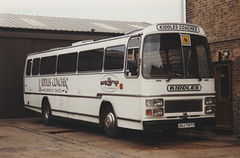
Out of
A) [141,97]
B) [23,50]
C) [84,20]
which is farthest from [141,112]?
[84,20]

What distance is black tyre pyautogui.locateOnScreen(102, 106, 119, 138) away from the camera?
1203cm

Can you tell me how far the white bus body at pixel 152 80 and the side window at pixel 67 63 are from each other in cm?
118

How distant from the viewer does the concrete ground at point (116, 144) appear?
9.51 m

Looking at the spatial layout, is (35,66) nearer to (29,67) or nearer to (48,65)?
(29,67)

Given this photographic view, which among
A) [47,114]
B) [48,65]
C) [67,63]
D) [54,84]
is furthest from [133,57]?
[47,114]

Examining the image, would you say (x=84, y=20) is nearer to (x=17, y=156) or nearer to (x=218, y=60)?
(x=218, y=60)

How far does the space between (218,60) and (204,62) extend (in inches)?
92.7

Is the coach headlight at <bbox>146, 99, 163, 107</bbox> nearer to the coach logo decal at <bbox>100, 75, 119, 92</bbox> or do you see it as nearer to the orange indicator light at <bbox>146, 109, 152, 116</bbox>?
the orange indicator light at <bbox>146, 109, 152, 116</bbox>

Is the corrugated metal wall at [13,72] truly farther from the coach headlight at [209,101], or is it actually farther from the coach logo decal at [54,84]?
the coach headlight at [209,101]

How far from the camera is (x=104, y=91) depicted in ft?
41.2

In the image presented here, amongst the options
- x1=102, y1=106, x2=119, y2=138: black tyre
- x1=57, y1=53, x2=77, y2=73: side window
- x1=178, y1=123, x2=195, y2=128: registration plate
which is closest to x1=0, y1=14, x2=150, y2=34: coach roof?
x1=57, y1=53, x2=77, y2=73: side window

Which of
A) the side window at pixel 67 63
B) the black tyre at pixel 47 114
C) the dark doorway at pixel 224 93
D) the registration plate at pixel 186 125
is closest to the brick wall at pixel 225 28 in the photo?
the dark doorway at pixel 224 93

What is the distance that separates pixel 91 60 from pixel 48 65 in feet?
13.6

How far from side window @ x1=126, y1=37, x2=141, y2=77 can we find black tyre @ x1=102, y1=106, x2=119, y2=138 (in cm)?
158
